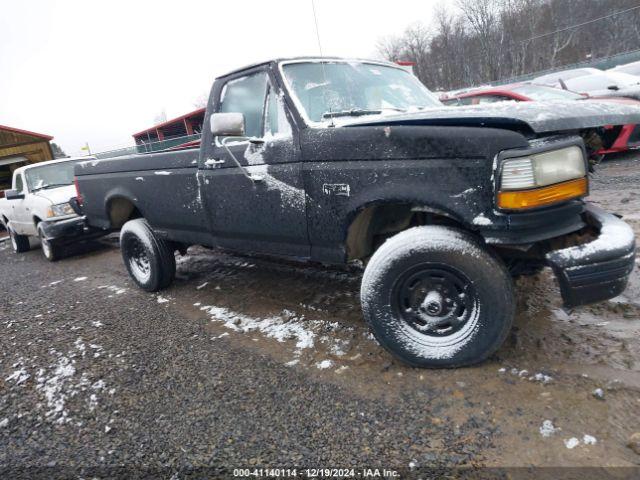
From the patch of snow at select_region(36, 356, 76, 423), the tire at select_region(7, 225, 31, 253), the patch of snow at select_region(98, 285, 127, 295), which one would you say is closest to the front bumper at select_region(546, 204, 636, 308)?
the patch of snow at select_region(36, 356, 76, 423)

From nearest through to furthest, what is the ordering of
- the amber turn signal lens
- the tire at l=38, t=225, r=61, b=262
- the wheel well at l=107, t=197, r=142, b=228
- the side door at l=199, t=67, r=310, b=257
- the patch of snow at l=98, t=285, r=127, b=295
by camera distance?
1. the amber turn signal lens
2. the side door at l=199, t=67, r=310, b=257
3. the wheel well at l=107, t=197, r=142, b=228
4. the patch of snow at l=98, t=285, r=127, b=295
5. the tire at l=38, t=225, r=61, b=262

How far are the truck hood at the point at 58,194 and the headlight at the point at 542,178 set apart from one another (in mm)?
6751

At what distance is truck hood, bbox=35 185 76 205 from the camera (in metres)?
6.67

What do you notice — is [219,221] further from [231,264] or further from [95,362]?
[231,264]

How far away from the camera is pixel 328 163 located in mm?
2539

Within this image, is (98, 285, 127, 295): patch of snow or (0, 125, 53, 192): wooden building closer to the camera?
(98, 285, 127, 295): patch of snow

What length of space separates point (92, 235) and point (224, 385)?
5563 mm

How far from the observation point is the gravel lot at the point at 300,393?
1.86m

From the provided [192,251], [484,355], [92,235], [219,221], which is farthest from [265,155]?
[92,235]

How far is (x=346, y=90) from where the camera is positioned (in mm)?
3043

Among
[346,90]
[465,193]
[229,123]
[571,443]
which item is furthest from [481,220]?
[229,123]

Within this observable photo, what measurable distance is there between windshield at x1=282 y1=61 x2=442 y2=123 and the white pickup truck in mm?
5150

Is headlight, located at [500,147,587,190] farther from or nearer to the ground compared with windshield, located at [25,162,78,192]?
nearer to the ground

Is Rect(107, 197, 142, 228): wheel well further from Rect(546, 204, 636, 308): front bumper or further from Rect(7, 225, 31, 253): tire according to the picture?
Rect(7, 225, 31, 253): tire
